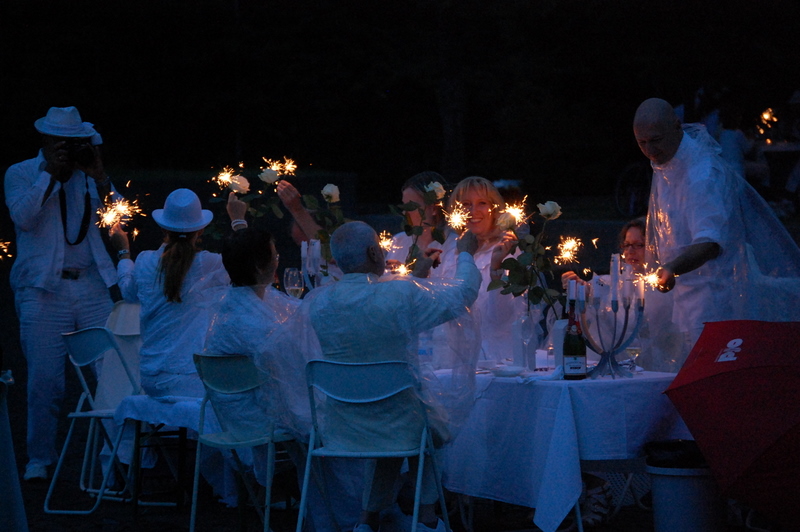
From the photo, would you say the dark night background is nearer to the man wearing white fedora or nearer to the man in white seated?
the man wearing white fedora

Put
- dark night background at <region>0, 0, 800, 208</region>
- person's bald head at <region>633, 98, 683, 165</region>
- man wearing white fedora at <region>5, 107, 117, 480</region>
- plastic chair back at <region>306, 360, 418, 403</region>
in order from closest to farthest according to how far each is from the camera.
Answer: plastic chair back at <region>306, 360, 418, 403</region>, person's bald head at <region>633, 98, 683, 165</region>, man wearing white fedora at <region>5, 107, 117, 480</region>, dark night background at <region>0, 0, 800, 208</region>

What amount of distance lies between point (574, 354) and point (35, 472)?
3502 mm

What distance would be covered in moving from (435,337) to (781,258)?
1.72 meters

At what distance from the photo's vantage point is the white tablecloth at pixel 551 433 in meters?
3.46

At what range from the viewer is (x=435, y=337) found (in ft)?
12.4

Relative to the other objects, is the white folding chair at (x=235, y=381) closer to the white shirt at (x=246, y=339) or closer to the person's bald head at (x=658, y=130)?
the white shirt at (x=246, y=339)

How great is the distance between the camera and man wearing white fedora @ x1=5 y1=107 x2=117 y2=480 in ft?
18.4

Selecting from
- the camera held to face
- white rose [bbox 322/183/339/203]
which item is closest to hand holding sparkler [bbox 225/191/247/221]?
white rose [bbox 322/183/339/203]

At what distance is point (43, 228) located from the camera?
5.75 m

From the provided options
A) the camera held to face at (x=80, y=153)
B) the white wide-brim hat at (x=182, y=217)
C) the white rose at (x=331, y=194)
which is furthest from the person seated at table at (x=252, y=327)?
the camera held to face at (x=80, y=153)

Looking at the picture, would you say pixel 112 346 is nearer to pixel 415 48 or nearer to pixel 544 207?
pixel 544 207

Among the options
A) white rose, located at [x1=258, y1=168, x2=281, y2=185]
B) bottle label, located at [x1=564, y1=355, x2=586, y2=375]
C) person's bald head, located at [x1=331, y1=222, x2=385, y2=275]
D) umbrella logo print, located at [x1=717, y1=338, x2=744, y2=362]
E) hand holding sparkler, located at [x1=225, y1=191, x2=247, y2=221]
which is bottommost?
bottle label, located at [x1=564, y1=355, x2=586, y2=375]

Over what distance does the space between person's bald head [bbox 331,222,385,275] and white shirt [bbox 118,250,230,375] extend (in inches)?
53.4

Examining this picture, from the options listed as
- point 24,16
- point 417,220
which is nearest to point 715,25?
point 417,220
